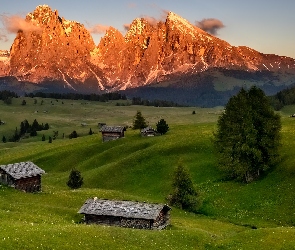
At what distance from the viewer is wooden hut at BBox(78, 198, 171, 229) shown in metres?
48.1

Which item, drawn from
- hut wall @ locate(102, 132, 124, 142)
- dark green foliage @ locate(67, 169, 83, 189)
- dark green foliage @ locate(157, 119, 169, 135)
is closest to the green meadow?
dark green foliage @ locate(67, 169, 83, 189)

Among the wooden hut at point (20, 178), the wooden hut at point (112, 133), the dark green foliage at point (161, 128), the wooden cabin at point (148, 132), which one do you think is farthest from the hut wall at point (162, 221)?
the wooden hut at point (112, 133)

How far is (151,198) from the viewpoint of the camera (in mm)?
71688

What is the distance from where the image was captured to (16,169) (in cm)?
6775

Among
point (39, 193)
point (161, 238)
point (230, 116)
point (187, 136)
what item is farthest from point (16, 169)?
point (187, 136)

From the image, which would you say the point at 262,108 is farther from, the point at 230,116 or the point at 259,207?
the point at 259,207

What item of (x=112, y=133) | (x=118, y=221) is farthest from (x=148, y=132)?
(x=118, y=221)

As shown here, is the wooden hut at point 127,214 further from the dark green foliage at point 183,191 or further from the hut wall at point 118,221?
the dark green foliage at point 183,191

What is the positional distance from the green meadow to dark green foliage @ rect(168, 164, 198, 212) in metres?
1.59

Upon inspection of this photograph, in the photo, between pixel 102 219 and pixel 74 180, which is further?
pixel 74 180

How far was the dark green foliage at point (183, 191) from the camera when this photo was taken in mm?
62219

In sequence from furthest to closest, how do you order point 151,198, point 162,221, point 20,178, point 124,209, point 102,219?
point 151,198 → point 20,178 → point 162,221 → point 102,219 → point 124,209

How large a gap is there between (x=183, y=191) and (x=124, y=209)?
653 inches

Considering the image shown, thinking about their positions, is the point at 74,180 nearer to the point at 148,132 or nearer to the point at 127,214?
the point at 127,214
